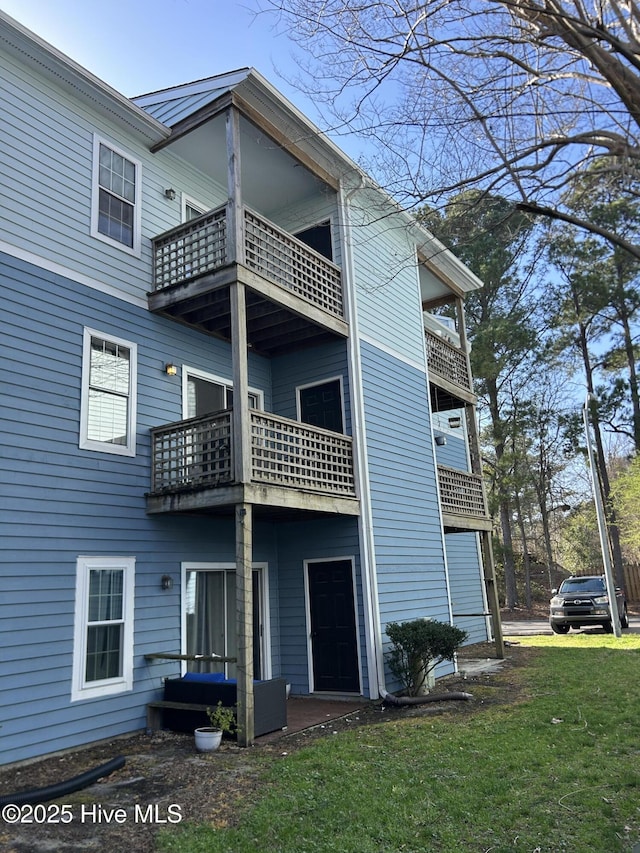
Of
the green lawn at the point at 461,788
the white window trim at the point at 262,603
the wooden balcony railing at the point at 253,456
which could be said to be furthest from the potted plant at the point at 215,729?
the wooden balcony railing at the point at 253,456

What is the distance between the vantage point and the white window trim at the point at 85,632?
7457 millimetres

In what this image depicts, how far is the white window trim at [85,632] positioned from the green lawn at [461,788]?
2.58 m

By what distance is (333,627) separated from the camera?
10320mm

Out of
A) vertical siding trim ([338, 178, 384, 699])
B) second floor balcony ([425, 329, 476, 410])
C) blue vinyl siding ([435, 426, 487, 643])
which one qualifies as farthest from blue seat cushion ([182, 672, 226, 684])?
blue vinyl siding ([435, 426, 487, 643])

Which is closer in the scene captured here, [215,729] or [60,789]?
[60,789]

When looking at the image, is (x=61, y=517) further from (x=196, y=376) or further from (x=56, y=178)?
(x=56, y=178)

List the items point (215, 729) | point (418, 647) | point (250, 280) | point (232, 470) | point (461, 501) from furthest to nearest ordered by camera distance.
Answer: point (461, 501) < point (418, 647) < point (250, 280) < point (232, 470) < point (215, 729)

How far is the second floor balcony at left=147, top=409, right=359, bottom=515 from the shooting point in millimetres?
8180

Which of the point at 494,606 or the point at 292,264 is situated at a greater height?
the point at 292,264

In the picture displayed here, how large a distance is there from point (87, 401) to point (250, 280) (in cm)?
276

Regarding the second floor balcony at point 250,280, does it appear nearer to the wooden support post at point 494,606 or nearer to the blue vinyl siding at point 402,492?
the blue vinyl siding at point 402,492

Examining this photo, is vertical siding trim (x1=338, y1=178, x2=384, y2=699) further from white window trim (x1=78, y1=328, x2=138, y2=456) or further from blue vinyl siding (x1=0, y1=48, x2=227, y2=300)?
white window trim (x1=78, y1=328, x2=138, y2=456)

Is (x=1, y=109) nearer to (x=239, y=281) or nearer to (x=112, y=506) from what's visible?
(x=239, y=281)

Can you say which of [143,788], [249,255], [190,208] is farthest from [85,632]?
[190,208]
